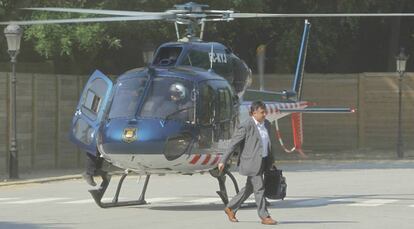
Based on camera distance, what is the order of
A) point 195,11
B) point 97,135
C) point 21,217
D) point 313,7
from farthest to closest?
point 313,7
point 195,11
point 97,135
point 21,217

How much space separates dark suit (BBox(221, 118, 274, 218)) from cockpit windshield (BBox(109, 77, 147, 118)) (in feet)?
7.72

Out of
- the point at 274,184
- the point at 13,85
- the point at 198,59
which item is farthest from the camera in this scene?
the point at 13,85

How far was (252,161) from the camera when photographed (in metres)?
13.4

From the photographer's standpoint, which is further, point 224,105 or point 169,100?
point 224,105

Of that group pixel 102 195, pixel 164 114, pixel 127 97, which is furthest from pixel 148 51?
pixel 164 114

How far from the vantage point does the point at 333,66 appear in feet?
146

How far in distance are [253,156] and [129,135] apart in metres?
2.51

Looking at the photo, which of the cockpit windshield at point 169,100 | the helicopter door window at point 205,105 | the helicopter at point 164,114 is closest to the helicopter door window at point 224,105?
the helicopter at point 164,114

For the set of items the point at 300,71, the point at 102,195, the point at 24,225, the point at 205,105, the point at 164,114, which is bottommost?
the point at 102,195

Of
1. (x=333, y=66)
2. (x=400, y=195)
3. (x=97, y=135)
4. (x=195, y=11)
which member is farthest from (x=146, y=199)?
(x=333, y=66)

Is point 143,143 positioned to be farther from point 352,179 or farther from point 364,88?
point 364,88

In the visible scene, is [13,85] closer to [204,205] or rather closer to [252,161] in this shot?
[204,205]

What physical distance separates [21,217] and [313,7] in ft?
83.1

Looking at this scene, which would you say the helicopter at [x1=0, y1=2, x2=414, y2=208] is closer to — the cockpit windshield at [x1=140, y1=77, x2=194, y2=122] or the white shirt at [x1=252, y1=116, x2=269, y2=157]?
the cockpit windshield at [x1=140, y1=77, x2=194, y2=122]
